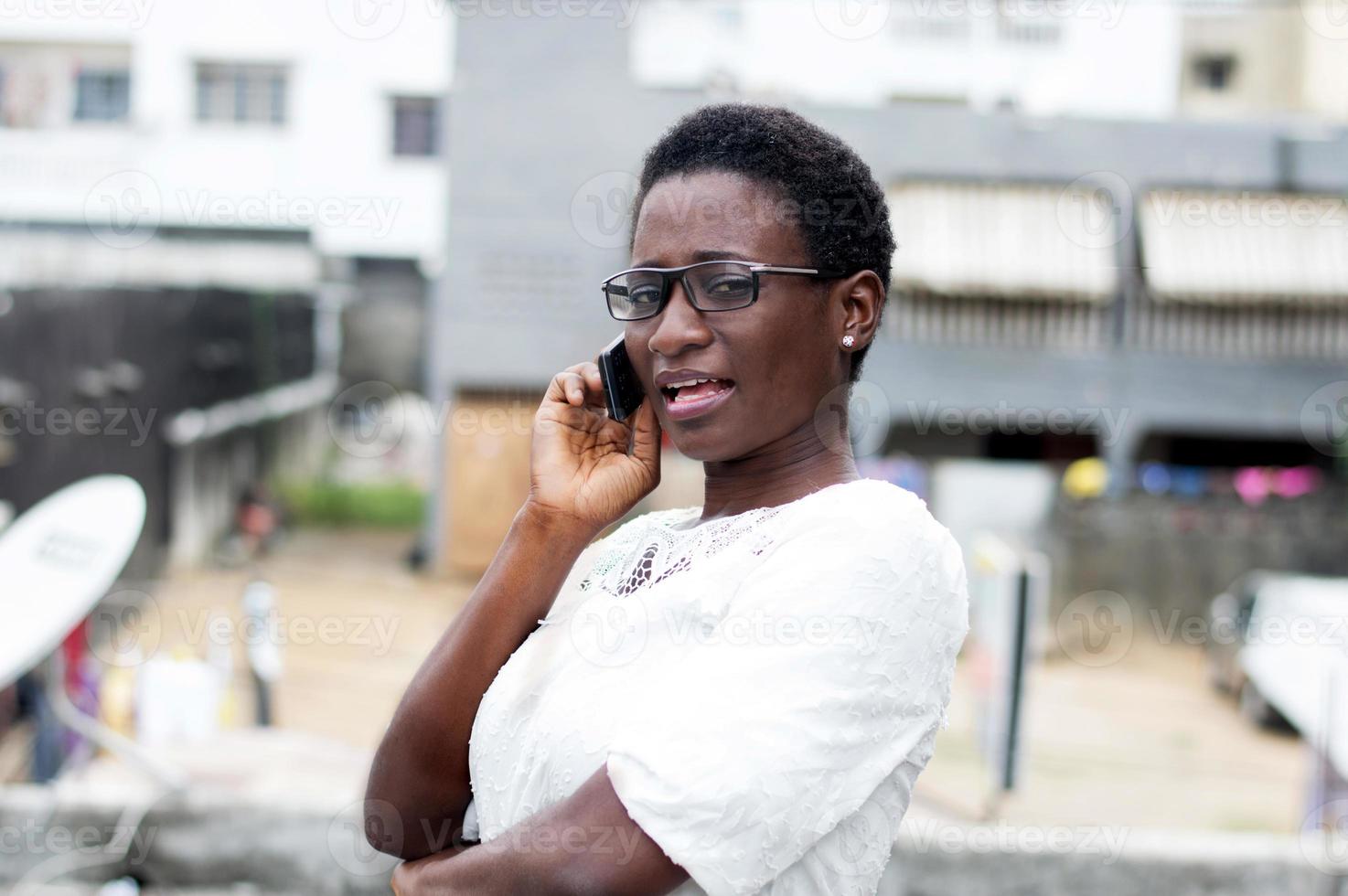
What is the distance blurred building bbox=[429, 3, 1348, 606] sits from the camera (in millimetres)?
10734

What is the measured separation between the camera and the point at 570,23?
35.1ft

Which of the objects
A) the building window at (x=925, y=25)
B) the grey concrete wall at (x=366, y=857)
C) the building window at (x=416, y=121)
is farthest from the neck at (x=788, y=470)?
the building window at (x=925, y=25)

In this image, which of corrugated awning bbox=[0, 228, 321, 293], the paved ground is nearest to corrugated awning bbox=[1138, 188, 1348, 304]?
the paved ground

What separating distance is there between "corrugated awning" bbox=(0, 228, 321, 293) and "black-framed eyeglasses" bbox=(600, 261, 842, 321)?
888 centimetres

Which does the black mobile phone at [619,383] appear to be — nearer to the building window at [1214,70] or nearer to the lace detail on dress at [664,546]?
the lace detail on dress at [664,546]

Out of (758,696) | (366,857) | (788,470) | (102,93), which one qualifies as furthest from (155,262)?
(758,696)

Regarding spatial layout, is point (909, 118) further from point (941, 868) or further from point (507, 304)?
point (941, 868)

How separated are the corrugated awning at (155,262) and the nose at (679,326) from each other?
29.2 ft

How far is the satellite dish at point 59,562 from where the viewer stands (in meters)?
3.05

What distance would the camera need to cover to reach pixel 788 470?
4.54 ft

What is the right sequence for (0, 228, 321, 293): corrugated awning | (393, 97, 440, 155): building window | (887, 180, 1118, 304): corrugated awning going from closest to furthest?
(0, 228, 321, 293): corrugated awning, (887, 180, 1118, 304): corrugated awning, (393, 97, 440, 155): building window

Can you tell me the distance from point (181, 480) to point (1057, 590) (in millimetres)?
7861

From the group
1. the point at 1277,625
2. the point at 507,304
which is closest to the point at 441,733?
the point at 1277,625

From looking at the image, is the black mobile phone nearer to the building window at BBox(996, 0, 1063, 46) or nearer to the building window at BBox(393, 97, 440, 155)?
the building window at BBox(393, 97, 440, 155)
